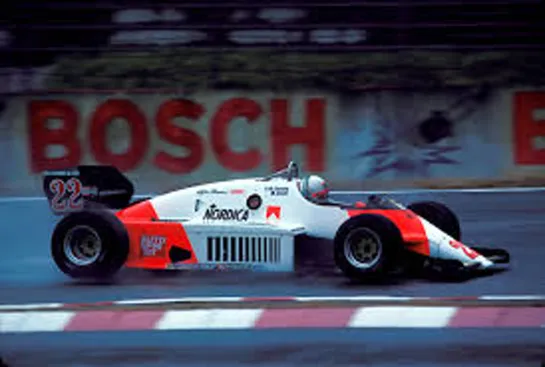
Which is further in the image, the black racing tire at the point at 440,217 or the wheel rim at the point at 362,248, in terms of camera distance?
the black racing tire at the point at 440,217

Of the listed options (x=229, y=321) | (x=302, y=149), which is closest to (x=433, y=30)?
(x=302, y=149)

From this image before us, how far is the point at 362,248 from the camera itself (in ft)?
27.7

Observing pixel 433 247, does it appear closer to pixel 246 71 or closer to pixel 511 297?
pixel 511 297

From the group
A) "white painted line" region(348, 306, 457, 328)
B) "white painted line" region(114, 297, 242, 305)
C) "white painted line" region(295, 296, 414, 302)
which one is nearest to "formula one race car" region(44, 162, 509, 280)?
"white painted line" region(295, 296, 414, 302)

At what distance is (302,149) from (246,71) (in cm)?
188

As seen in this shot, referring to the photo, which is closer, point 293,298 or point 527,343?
point 527,343

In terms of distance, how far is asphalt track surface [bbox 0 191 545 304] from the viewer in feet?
27.1

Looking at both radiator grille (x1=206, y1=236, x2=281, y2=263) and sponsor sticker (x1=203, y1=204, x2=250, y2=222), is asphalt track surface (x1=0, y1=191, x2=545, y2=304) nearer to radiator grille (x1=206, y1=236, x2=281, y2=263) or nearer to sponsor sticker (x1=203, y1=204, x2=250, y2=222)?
radiator grille (x1=206, y1=236, x2=281, y2=263)

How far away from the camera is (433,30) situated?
17922 millimetres

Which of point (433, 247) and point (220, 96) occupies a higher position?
point (220, 96)

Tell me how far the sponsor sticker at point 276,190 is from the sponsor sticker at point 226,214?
0.85 feet

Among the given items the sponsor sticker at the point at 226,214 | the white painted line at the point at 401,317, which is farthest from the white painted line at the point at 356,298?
the sponsor sticker at the point at 226,214

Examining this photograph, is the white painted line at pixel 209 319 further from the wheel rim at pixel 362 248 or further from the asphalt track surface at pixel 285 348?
the wheel rim at pixel 362 248

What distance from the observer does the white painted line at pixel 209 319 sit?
22.7 feet
